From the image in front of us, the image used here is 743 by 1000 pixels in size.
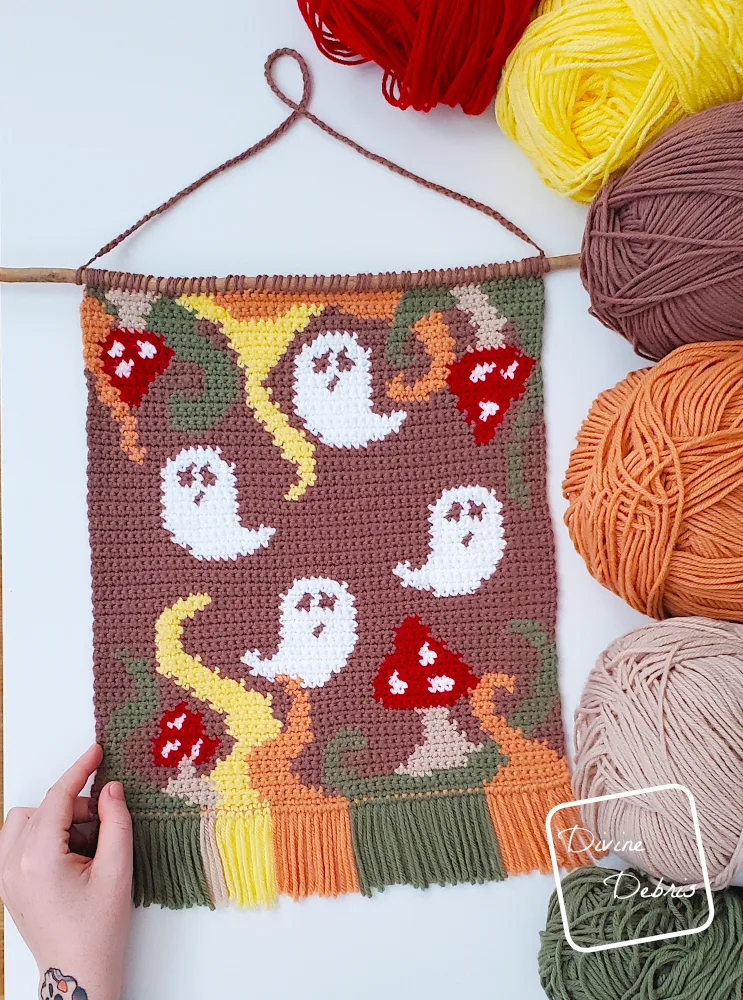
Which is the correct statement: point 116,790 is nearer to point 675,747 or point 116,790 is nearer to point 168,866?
point 168,866

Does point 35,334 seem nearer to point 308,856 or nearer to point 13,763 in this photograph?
point 13,763

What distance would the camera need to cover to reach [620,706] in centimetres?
86

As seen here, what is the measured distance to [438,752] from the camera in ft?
3.29

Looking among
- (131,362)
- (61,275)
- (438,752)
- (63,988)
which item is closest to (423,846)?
(438,752)

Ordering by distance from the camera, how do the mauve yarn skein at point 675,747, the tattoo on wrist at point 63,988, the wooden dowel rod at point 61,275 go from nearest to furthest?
the mauve yarn skein at point 675,747 → the tattoo on wrist at point 63,988 → the wooden dowel rod at point 61,275

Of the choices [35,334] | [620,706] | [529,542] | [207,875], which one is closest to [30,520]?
[35,334]

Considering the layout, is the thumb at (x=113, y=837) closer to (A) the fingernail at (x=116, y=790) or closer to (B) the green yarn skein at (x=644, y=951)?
(A) the fingernail at (x=116, y=790)

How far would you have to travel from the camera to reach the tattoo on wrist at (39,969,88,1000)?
2.99 ft

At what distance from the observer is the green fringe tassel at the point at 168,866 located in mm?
985

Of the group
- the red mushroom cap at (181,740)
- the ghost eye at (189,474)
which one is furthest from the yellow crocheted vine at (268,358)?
the red mushroom cap at (181,740)

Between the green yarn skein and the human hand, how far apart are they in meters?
0.49

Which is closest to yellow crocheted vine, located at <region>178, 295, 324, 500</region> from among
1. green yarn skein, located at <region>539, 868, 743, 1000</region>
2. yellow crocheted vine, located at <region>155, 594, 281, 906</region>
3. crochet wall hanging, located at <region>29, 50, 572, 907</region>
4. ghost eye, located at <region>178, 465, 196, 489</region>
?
crochet wall hanging, located at <region>29, 50, 572, 907</region>

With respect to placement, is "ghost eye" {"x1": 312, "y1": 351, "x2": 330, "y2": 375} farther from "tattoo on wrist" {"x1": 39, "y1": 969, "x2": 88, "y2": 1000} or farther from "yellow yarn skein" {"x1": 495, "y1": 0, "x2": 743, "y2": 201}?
"tattoo on wrist" {"x1": 39, "y1": 969, "x2": 88, "y2": 1000}

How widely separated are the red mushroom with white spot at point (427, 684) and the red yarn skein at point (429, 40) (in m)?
0.66
